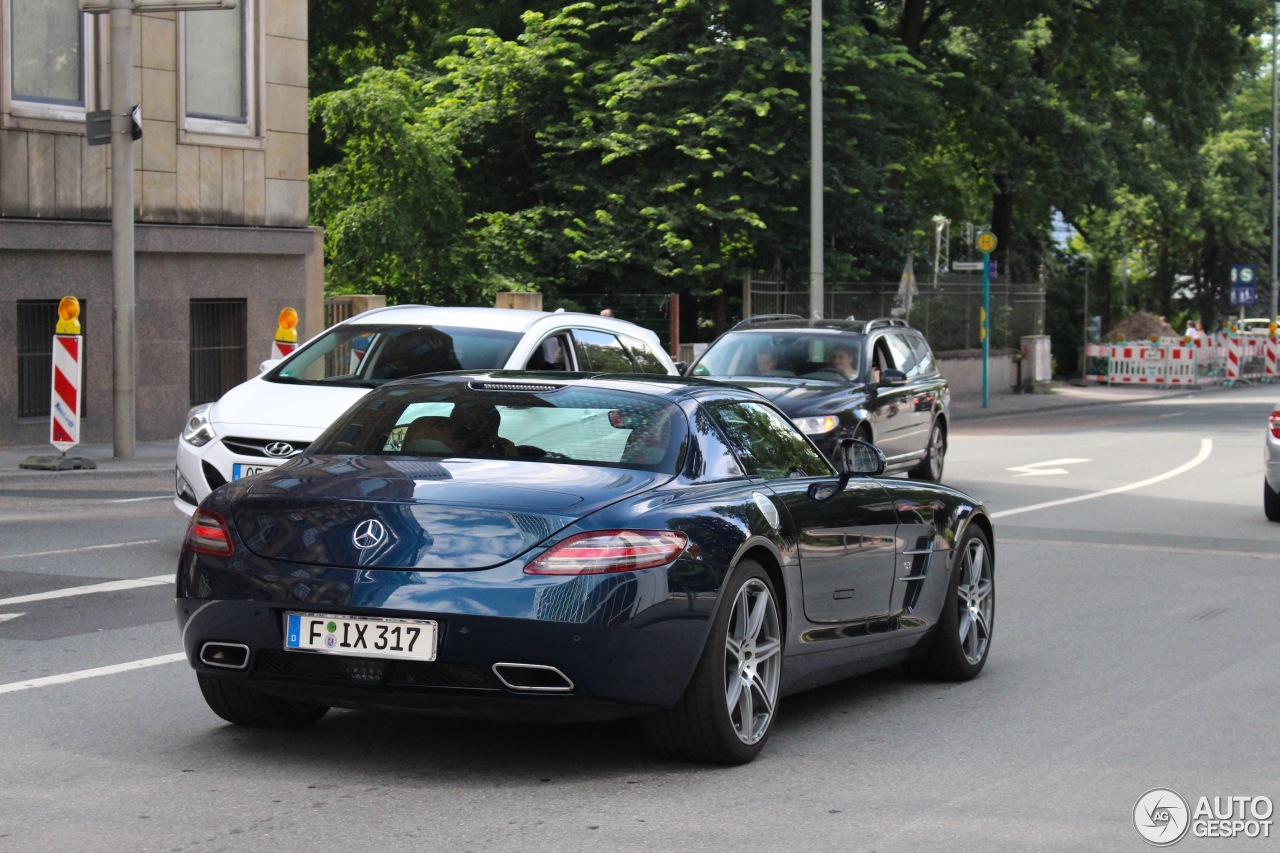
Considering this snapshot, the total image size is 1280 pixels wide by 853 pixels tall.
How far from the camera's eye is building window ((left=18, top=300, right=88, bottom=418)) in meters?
21.8

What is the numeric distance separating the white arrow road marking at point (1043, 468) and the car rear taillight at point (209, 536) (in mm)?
15512

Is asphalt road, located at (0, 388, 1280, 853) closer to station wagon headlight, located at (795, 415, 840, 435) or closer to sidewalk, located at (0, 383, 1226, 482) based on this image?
station wagon headlight, located at (795, 415, 840, 435)

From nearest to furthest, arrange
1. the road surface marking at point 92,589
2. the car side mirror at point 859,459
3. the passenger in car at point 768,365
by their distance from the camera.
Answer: the car side mirror at point 859,459
the road surface marking at point 92,589
the passenger in car at point 768,365

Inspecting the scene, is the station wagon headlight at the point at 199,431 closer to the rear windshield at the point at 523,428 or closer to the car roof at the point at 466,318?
the car roof at the point at 466,318

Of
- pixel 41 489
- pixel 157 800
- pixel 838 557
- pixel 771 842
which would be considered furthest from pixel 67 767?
pixel 41 489

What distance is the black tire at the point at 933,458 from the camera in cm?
1930

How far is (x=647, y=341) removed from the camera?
14.4 m

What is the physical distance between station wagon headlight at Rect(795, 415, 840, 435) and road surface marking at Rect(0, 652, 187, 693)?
28.1 feet

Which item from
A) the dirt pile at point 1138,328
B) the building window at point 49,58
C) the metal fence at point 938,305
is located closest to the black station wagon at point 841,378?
the building window at point 49,58

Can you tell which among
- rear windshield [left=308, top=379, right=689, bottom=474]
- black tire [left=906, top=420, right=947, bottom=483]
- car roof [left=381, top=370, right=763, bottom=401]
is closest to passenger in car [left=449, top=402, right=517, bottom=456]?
rear windshield [left=308, top=379, right=689, bottom=474]

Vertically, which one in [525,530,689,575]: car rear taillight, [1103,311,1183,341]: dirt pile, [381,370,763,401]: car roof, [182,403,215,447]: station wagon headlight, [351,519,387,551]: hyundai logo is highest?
[1103,311,1183,341]: dirt pile

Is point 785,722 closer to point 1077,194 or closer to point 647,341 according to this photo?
point 647,341

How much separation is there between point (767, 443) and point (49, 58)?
1732 centimetres

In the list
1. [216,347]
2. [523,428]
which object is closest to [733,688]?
[523,428]
